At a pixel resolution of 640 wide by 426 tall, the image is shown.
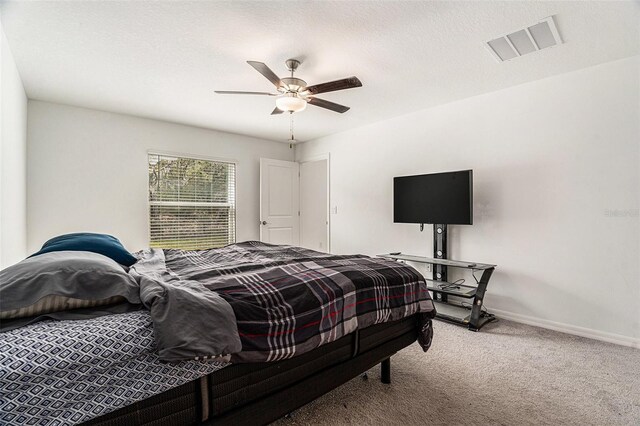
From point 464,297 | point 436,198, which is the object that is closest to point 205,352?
point 464,297

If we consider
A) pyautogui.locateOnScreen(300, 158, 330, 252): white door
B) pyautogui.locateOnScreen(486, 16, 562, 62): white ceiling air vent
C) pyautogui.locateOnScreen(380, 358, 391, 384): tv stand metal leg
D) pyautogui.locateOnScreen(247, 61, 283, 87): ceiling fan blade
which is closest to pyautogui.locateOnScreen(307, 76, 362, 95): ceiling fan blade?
pyautogui.locateOnScreen(247, 61, 283, 87): ceiling fan blade

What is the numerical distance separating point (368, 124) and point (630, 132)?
9.82 ft

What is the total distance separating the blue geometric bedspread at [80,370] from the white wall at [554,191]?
11.1 feet

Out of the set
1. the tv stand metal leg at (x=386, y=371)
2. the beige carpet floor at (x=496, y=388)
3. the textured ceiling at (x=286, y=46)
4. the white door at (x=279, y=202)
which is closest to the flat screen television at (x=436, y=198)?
the textured ceiling at (x=286, y=46)

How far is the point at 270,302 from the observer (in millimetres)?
1382

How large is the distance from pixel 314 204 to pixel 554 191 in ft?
12.3

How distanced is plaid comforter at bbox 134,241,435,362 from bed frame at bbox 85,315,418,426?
0.26ft

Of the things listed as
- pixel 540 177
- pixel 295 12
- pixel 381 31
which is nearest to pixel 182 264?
pixel 295 12

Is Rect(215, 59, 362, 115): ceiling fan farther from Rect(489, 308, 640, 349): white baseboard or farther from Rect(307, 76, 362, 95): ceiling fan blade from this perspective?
Rect(489, 308, 640, 349): white baseboard

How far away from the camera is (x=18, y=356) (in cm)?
87

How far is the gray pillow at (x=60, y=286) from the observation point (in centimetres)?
105

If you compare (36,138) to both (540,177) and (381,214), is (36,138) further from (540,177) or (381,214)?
(540,177)

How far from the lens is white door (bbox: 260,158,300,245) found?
5.46 meters

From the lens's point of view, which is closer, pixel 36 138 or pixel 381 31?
pixel 381 31
